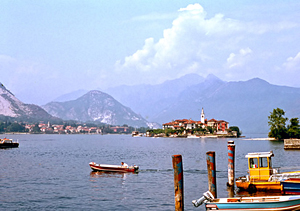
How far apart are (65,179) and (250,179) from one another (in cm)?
2739

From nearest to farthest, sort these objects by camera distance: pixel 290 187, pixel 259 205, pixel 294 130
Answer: pixel 259 205 < pixel 290 187 < pixel 294 130

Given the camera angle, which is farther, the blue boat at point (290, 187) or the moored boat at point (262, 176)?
the moored boat at point (262, 176)

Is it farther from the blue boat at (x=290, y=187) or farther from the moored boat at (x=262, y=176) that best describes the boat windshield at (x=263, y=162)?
the blue boat at (x=290, y=187)

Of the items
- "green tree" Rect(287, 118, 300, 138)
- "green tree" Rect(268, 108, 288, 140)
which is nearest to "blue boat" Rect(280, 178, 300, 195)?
"green tree" Rect(287, 118, 300, 138)

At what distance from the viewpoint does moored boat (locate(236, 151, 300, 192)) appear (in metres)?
40.8

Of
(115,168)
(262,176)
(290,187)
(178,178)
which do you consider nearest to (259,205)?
(178,178)

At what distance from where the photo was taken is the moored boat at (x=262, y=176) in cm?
4075

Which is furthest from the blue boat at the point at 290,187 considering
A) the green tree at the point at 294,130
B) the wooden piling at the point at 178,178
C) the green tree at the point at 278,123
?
the green tree at the point at 278,123

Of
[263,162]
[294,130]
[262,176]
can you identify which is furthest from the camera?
[294,130]

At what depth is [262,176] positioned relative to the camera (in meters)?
43.3

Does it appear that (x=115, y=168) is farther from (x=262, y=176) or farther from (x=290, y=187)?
(x=290, y=187)

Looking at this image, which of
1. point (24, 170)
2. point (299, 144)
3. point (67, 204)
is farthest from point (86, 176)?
point (299, 144)

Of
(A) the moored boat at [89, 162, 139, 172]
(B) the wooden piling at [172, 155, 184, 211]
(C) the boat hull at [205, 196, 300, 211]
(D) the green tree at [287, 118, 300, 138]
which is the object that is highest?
(D) the green tree at [287, 118, 300, 138]

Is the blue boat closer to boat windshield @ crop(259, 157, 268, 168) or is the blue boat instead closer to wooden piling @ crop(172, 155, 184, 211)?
boat windshield @ crop(259, 157, 268, 168)
